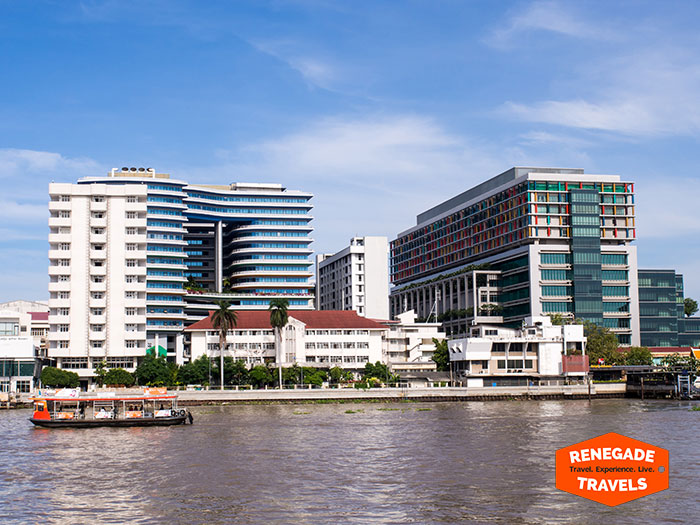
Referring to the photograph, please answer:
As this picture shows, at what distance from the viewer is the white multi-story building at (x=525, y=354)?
164 m

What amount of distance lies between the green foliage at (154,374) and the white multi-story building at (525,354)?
59077 mm

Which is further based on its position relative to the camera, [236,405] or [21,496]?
[236,405]

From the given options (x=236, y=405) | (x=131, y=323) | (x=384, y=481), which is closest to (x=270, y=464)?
(x=384, y=481)

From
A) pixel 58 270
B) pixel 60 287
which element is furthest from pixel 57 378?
pixel 58 270

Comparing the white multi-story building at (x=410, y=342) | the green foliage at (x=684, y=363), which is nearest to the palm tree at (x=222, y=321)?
the white multi-story building at (x=410, y=342)

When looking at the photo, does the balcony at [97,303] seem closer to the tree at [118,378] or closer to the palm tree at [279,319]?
the tree at [118,378]

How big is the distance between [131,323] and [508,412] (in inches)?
3697

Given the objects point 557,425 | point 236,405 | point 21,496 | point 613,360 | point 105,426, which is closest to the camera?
point 21,496

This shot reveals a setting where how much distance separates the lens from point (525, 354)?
16650cm

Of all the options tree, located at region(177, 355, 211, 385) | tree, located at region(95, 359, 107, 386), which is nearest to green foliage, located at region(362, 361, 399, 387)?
tree, located at region(177, 355, 211, 385)

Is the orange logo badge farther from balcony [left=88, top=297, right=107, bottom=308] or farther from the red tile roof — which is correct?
balcony [left=88, top=297, right=107, bottom=308]

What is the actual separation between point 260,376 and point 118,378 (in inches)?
1202

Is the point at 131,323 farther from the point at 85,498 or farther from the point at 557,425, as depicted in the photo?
the point at 85,498

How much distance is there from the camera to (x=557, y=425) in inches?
3674
